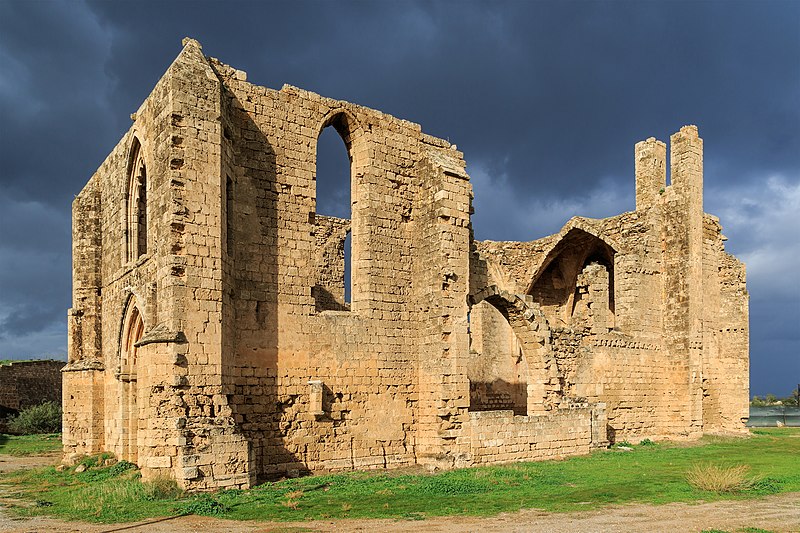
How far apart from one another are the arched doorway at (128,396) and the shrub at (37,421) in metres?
12.3

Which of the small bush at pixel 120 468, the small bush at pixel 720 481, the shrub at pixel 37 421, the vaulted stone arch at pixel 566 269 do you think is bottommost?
the shrub at pixel 37 421

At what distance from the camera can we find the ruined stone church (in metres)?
10.7

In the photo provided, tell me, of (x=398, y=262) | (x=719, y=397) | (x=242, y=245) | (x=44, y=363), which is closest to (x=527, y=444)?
(x=398, y=262)

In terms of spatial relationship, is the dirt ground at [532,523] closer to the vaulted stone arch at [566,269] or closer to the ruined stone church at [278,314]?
the ruined stone church at [278,314]

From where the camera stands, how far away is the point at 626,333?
20.3 m

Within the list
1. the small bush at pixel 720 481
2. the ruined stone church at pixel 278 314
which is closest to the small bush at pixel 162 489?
the ruined stone church at pixel 278 314

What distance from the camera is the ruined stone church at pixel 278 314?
10688mm

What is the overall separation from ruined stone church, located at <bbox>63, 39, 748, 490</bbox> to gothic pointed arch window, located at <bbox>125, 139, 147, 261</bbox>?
0.12ft

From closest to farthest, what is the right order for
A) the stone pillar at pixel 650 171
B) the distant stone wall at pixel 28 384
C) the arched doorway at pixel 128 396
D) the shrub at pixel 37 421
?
1. the arched doorway at pixel 128 396
2. the stone pillar at pixel 650 171
3. the shrub at pixel 37 421
4. the distant stone wall at pixel 28 384

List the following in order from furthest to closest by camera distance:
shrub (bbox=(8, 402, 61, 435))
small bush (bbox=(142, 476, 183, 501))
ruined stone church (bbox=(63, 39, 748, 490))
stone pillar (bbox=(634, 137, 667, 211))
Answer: shrub (bbox=(8, 402, 61, 435)), stone pillar (bbox=(634, 137, 667, 211)), ruined stone church (bbox=(63, 39, 748, 490)), small bush (bbox=(142, 476, 183, 501))

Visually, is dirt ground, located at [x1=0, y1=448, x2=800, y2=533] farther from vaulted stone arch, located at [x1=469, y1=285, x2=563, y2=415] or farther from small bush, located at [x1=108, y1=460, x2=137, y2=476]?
vaulted stone arch, located at [x1=469, y1=285, x2=563, y2=415]

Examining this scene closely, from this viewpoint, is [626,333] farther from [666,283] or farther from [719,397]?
[719,397]

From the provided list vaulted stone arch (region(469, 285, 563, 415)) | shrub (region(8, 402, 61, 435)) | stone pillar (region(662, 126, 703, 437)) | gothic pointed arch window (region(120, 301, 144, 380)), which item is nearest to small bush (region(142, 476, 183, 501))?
gothic pointed arch window (region(120, 301, 144, 380))

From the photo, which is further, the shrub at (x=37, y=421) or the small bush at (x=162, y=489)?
the shrub at (x=37, y=421)
